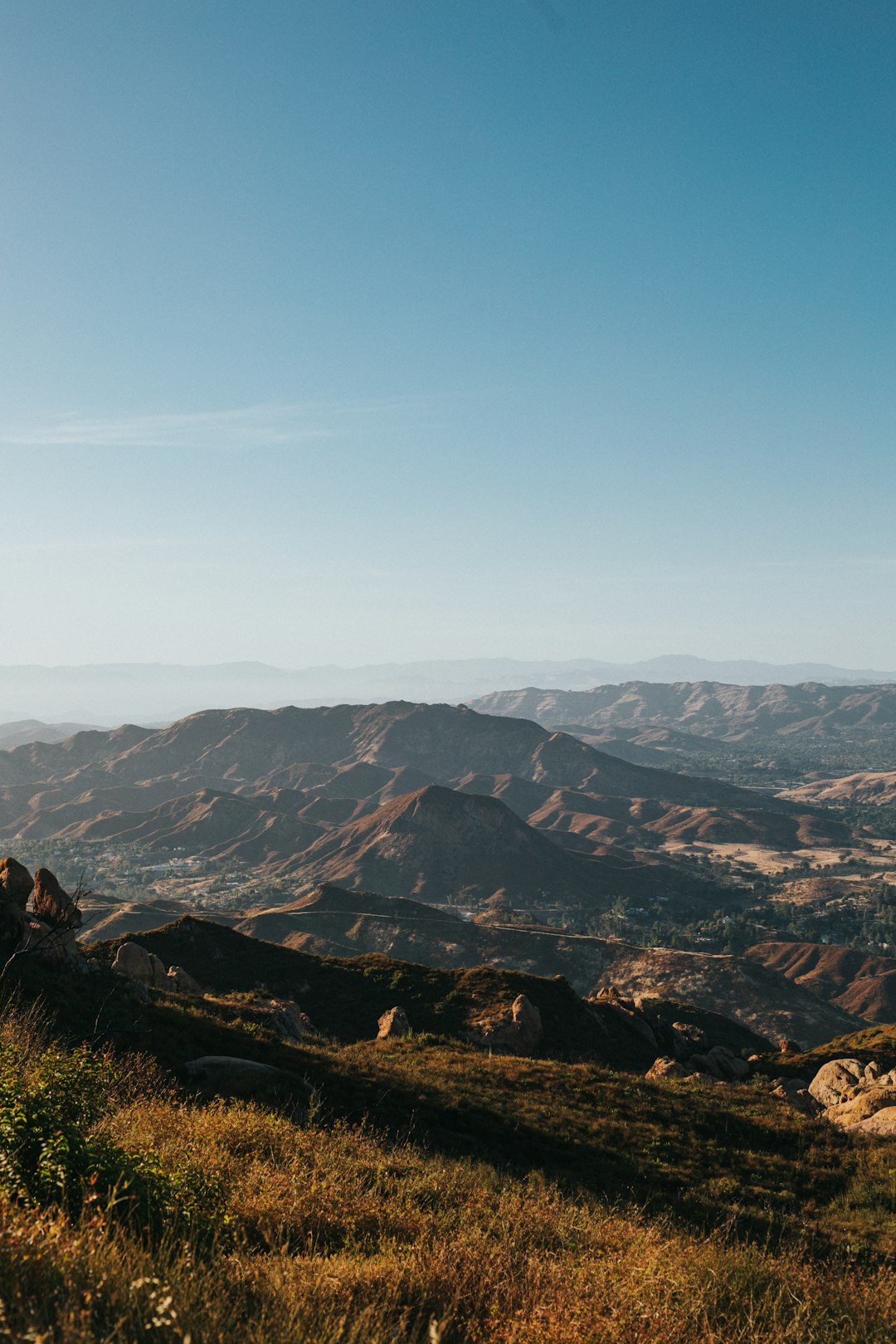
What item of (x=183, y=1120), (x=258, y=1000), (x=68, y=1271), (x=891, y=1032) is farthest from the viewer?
(x=891, y=1032)

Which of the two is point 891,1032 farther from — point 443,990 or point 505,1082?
point 505,1082

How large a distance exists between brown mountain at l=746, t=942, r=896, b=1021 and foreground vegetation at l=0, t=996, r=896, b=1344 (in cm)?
12368

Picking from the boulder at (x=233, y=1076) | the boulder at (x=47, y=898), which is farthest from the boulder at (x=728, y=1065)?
the boulder at (x=47, y=898)

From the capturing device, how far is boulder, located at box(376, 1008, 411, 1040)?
124 ft

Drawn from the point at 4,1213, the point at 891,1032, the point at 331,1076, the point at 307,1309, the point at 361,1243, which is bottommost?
the point at 891,1032

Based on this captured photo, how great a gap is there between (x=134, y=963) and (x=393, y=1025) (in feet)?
47.0

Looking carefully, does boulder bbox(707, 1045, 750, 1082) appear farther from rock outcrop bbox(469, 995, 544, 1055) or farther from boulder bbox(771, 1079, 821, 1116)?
rock outcrop bbox(469, 995, 544, 1055)

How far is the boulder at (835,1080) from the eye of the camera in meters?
34.0

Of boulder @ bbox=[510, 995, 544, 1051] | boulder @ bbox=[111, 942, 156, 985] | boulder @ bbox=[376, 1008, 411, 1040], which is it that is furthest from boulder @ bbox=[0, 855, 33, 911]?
boulder @ bbox=[510, 995, 544, 1051]

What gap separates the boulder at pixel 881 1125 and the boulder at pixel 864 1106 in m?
1.35

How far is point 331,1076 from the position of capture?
858 inches

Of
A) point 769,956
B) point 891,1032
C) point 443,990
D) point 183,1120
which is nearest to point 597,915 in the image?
point 769,956

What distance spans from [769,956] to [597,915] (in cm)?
4289

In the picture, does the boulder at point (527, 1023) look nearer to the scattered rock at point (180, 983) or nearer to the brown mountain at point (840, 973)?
the scattered rock at point (180, 983)
